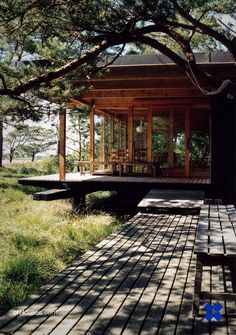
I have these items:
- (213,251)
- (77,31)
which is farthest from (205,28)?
(213,251)

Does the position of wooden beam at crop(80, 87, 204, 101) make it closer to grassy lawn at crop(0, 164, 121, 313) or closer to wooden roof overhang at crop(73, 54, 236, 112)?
wooden roof overhang at crop(73, 54, 236, 112)

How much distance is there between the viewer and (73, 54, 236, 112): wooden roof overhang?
869cm

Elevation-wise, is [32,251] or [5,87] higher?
[5,87]

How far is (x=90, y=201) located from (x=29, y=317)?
10.2 m

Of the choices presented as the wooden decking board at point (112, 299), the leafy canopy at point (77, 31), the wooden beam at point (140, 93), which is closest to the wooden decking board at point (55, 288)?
the wooden decking board at point (112, 299)

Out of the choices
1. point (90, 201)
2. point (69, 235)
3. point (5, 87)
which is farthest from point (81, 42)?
point (90, 201)

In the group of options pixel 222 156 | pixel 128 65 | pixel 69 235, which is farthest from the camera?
pixel 222 156

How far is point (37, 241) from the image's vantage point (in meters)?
7.35

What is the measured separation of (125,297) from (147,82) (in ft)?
25.4

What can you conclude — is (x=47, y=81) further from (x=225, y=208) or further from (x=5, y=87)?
(x=225, y=208)

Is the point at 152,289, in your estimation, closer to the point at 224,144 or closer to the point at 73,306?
the point at 73,306

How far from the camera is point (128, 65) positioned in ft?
28.4

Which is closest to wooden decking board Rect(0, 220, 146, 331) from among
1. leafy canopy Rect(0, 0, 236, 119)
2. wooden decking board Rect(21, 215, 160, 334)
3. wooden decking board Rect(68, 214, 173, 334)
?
wooden decking board Rect(21, 215, 160, 334)

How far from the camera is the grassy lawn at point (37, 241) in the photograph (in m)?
5.31
